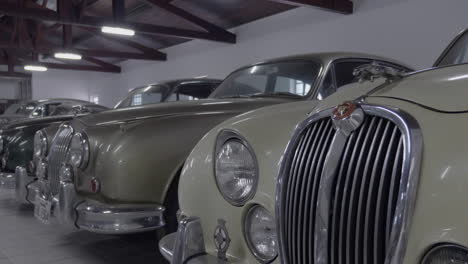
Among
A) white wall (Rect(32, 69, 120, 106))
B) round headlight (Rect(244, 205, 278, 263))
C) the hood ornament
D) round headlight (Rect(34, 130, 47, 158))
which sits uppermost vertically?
white wall (Rect(32, 69, 120, 106))

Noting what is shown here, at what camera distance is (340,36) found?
962 cm

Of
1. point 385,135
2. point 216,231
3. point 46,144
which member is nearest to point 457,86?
point 385,135

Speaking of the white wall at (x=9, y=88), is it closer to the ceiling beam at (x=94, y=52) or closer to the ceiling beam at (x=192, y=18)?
the ceiling beam at (x=94, y=52)

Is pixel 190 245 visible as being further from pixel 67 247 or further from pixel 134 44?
pixel 134 44

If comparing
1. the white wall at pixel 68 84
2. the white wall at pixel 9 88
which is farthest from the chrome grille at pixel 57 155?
the white wall at pixel 9 88

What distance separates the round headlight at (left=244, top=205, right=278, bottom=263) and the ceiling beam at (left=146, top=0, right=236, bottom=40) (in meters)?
10.5

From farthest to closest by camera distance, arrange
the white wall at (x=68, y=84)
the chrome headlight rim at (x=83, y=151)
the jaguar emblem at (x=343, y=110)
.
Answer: the white wall at (x=68, y=84) < the chrome headlight rim at (x=83, y=151) < the jaguar emblem at (x=343, y=110)

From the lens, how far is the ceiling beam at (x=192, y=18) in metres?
11.6

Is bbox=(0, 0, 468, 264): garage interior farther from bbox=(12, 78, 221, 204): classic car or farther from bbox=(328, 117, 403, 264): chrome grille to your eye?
bbox=(328, 117, 403, 264): chrome grille

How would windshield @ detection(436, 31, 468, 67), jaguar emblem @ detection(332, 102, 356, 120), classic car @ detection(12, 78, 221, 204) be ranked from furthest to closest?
1. classic car @ detection(12, 78, 221, 204)
2. windshield @ detection(436, 31, 468, 67)
3. jaguar emblem @ detection(332, 102, 356, 120)

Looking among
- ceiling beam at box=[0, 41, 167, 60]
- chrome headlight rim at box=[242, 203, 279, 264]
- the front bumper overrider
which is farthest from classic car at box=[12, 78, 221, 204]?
ceiling beam at box=[0, 41, 167, 60]

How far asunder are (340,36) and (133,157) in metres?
7.79

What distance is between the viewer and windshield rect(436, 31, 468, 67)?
2.35m

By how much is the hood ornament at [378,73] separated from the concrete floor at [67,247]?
2168mm
